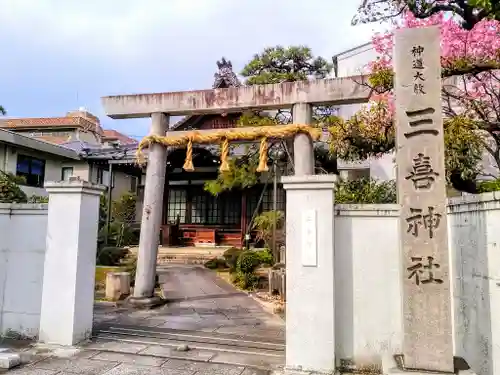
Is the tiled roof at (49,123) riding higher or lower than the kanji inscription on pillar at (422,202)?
higher

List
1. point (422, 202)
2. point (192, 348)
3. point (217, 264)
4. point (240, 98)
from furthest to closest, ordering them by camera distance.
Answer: point (217, 264), point (240, 98), point (192, 348), point (422, 202)

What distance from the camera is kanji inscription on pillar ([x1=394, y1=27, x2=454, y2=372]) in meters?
4.41

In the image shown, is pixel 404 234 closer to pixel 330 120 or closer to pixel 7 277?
pixel 7 277

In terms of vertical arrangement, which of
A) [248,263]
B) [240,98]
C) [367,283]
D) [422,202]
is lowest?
[248,263]

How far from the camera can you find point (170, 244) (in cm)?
2109

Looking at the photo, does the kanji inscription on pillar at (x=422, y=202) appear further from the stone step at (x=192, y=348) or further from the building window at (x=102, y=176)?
the building window at (x=102, y=176)

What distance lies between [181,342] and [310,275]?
2672mm

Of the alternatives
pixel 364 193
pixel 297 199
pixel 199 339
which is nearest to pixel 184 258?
pixel 364 193

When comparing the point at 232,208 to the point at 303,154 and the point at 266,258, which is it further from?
the point at 303,154

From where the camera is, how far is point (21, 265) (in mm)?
6410

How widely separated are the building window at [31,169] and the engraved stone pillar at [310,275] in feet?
64.5

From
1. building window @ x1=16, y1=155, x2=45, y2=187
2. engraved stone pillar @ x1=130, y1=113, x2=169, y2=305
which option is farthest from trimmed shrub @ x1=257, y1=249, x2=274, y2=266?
building window @ x1=16, y1=155, x2=45, y2=187

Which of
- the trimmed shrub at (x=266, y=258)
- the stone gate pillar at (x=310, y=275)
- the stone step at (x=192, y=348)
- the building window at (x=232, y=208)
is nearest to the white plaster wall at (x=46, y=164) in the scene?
the building window at (x=232, y=208)

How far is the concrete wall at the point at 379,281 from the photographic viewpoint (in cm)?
470
